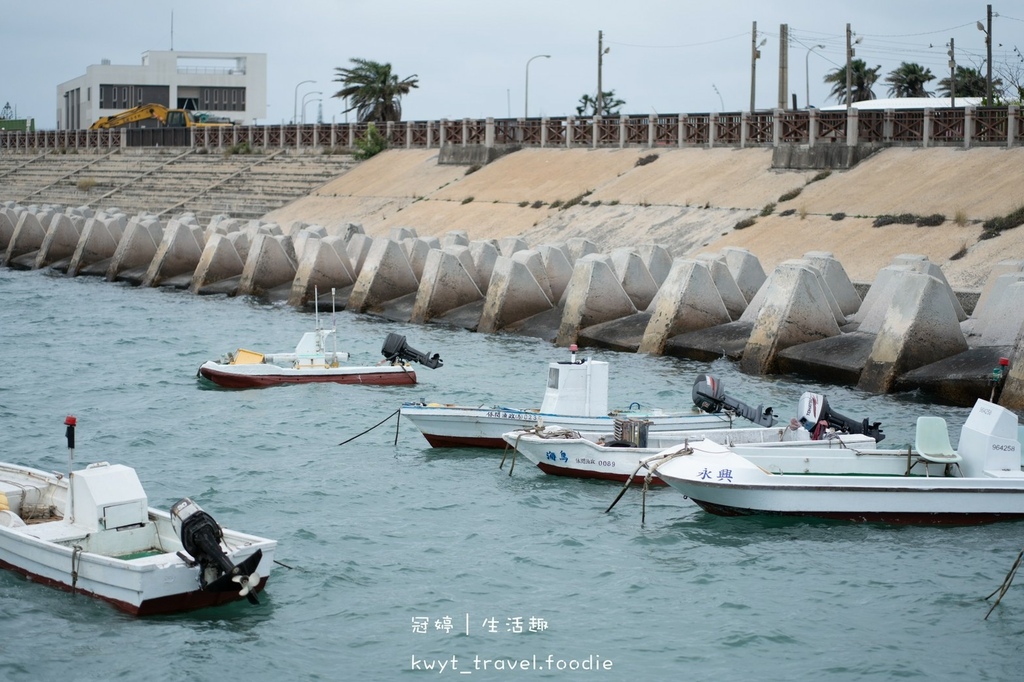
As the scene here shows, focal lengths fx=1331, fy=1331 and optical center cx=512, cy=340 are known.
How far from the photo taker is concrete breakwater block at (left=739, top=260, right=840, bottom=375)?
2752cm

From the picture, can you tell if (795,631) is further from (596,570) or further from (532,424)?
(532,424)

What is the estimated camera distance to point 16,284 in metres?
49.3

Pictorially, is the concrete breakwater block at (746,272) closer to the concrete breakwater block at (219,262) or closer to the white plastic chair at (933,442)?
the white plastic chair at (933,442)

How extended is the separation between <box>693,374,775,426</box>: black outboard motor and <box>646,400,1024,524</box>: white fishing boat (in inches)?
92.3

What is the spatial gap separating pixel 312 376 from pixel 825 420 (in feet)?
38.2

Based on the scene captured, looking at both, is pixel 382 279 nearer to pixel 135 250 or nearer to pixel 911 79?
pixel 135 250

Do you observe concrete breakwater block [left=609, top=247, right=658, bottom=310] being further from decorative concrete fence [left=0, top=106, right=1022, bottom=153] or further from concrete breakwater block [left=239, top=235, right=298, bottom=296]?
concrete breakwater block [left=239, top=235, right=298, bottom=296]

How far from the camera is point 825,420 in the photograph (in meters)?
19.9

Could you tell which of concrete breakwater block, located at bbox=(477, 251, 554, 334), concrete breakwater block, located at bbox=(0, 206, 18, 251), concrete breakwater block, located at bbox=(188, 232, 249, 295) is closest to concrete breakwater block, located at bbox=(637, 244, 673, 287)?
concrete breakwater block, located at bbox=(477, 251, 554, 334)

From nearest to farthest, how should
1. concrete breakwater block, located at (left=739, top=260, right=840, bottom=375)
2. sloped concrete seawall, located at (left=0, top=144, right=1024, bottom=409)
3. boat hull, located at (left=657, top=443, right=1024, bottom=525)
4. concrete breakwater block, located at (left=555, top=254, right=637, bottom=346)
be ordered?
boat hull, located at (left=657, top=443, right=1024, bottom=525), sloped concrete seawall, located at (left=0, top=144, right=1024, bottom=409), concrete breakwater block, located at (left=739, top=260, right=840, bottom=375), concrete breakwater block, located at (left=555, top=254, right=637, bottom=346)

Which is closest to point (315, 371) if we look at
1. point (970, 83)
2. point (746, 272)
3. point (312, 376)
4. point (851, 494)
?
point (312, 376)

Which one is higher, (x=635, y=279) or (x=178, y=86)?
(x=178, y=86)

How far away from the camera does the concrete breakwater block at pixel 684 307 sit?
99.5 ft

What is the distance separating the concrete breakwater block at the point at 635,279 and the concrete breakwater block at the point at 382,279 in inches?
312
